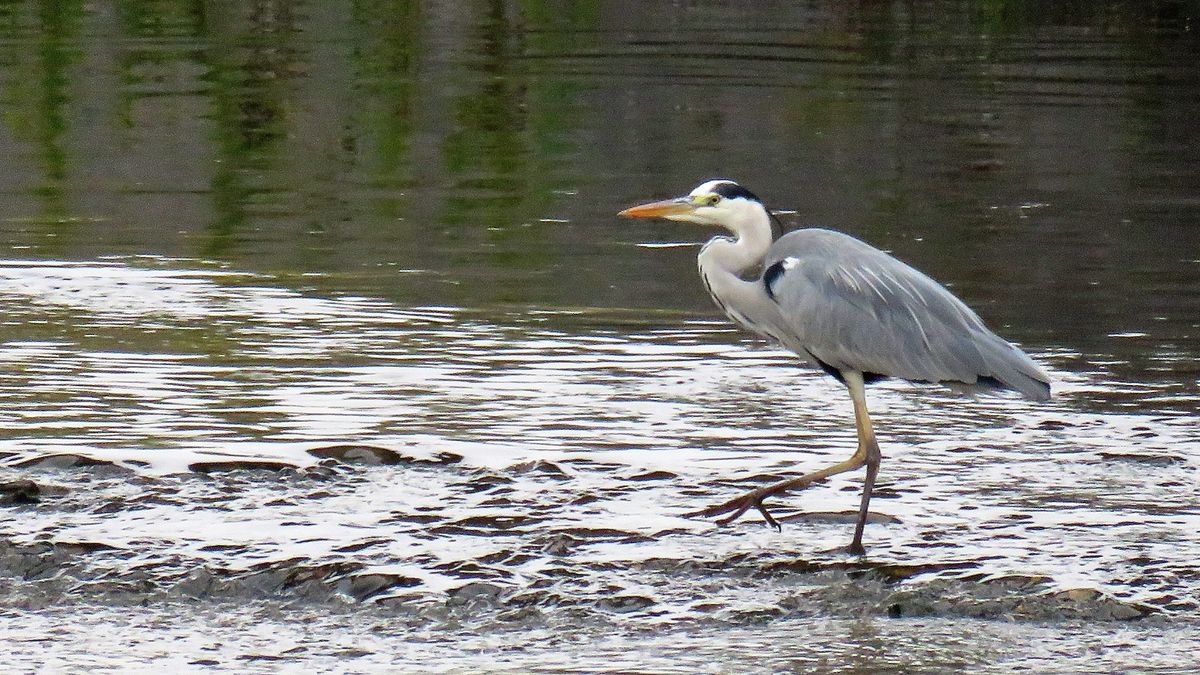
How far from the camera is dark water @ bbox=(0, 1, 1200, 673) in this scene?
589cm

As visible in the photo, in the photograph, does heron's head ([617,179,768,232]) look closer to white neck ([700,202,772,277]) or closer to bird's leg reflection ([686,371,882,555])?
white neck ([700,202,772,277])

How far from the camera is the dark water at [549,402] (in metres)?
5.89

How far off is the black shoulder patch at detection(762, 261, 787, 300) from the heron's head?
17 cm

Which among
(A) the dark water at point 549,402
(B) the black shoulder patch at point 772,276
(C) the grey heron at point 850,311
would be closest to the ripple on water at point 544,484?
(A) the dark water at point 549,402

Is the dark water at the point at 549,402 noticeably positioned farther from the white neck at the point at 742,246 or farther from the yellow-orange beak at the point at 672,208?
the yellow-orange beak at the point at 672,208

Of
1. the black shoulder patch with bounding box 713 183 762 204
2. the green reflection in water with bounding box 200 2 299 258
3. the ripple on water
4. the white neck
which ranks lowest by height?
the ripple on water

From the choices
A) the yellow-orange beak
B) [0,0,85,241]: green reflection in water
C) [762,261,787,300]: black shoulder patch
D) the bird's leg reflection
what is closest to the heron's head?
the yellow-orange beak

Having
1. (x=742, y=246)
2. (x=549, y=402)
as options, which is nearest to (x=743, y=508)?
(x=742, y=246)

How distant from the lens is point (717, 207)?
7211 millimetres

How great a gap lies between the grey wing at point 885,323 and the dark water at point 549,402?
0.42 meters

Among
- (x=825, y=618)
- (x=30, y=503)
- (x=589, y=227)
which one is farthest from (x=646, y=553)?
(x=589, y=227)

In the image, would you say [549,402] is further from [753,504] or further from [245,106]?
[245,106]

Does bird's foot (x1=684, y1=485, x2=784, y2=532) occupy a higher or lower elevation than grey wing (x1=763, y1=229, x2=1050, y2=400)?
lower

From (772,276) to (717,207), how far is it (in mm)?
296
